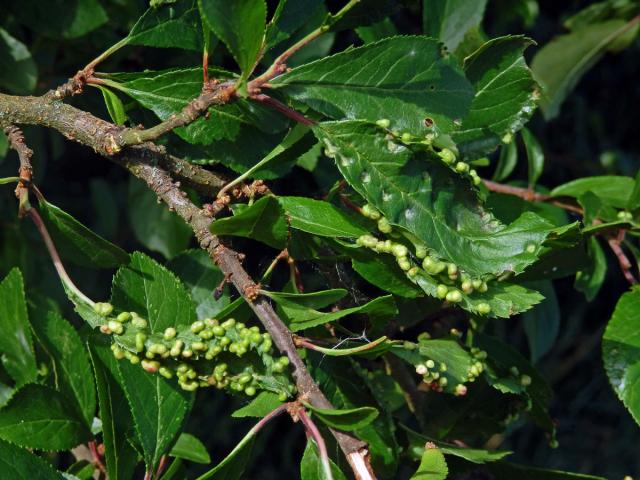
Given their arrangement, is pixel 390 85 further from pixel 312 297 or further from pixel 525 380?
pixel 525 380

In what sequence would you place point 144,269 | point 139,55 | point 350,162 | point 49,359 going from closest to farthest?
point 350,162
point 144,269
point 49,359
point 139,55

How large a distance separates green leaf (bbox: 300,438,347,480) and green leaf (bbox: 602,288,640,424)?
1.27 feet

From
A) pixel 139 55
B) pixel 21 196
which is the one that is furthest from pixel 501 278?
pixel 139 55

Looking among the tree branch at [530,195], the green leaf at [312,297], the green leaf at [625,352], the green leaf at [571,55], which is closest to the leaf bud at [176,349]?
the green leaf at [312,297]

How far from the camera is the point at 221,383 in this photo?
854mm

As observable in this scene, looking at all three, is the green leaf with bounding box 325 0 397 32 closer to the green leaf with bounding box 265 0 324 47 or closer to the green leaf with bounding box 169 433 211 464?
the green leaf with bounding box 265 0 324 47

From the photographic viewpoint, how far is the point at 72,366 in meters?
1.04

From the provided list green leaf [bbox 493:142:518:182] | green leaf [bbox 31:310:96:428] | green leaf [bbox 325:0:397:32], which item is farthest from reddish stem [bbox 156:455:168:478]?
green leaf [bbox 493:142:518:182]

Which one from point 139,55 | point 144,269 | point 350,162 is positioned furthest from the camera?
point 139,55

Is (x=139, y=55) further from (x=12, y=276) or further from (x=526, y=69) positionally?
(x=526, y=69)

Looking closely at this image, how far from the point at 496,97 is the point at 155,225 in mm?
808

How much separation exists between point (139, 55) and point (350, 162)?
0.76 meters

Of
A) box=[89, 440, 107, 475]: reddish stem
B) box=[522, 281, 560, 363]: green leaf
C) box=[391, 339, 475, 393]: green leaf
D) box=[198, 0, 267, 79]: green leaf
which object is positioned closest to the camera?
box=[198, 0, 267, 79]: green leaf

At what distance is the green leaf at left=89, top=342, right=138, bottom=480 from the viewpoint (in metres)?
0.92
